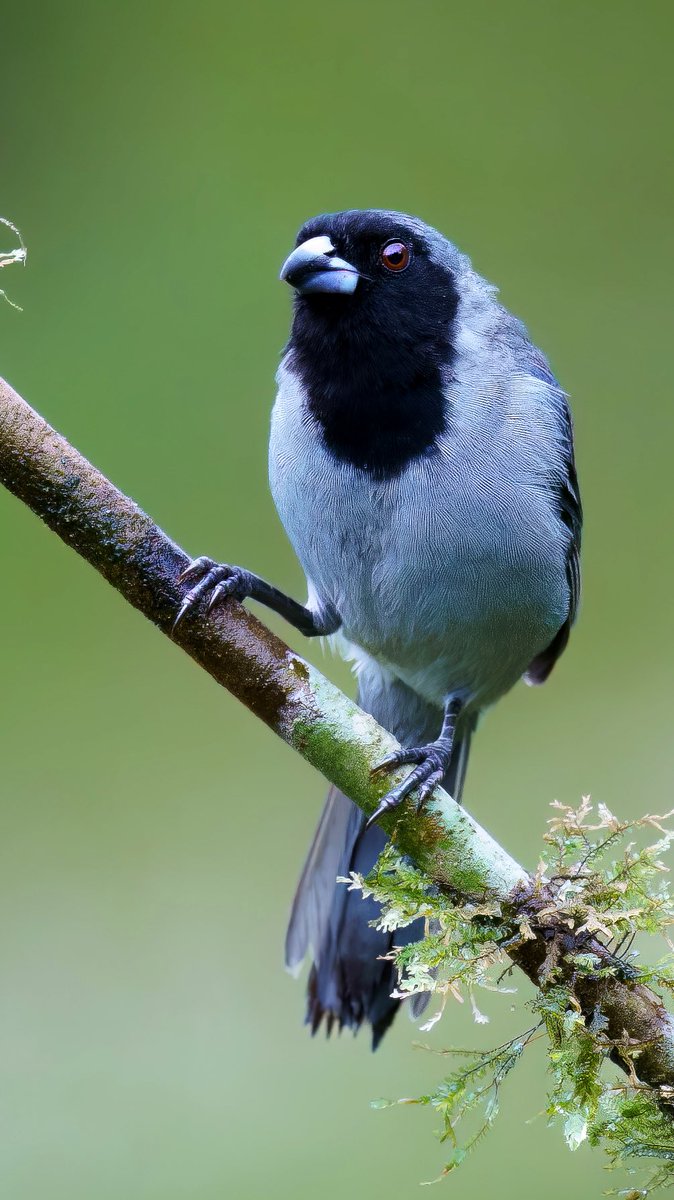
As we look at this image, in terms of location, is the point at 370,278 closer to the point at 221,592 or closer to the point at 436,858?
the point at 221,592

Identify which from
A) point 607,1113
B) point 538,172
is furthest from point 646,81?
point 607,1113

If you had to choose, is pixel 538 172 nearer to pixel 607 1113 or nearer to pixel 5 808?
pixel 5 808

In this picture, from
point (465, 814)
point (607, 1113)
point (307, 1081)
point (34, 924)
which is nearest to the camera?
point (607, 1113)

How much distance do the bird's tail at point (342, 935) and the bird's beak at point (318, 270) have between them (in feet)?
3.60

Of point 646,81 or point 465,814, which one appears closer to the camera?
point 465,814

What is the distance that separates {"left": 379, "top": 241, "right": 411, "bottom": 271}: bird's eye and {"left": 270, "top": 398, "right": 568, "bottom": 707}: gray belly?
1.42 feet

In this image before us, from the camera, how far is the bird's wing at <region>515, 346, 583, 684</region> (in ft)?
8.91

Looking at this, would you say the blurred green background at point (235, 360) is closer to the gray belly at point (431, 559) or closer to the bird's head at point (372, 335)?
the gray belly at point (431, 559)

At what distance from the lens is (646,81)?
16.4ft

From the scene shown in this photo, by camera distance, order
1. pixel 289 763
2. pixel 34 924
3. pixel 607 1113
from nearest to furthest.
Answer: pixel 607 1113 < pixel 34 924 < pixel 289 763

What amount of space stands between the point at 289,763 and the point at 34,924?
1097 millimetres

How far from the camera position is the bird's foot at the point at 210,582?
1790 millimetres

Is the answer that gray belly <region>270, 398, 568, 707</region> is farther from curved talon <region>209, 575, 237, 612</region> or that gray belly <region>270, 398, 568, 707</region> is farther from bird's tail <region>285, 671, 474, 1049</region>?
curved talon <region>209, 575, 237, 612</region>

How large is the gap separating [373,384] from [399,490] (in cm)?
23
